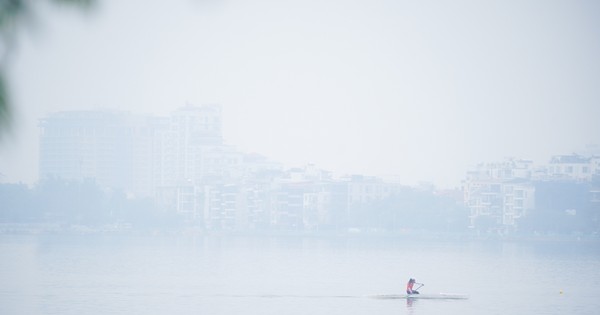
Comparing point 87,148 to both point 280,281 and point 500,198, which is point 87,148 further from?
point 280,281

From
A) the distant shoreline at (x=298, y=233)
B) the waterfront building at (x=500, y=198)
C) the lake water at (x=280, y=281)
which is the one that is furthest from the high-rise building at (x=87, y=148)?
the lake water at (x=280, y=281)

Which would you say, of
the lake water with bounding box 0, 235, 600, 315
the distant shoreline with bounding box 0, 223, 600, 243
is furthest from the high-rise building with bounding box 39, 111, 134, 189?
the lake water with bounding box 0, 235, 600, 315

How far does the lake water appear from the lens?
28703 millimetres

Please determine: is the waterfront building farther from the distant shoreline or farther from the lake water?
the lake water

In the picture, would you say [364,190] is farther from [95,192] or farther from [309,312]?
[309,312]

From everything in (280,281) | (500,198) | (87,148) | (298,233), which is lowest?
(298,233)

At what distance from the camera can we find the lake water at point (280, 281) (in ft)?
94.2

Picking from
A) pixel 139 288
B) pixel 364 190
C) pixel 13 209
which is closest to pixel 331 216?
pixel 364 190

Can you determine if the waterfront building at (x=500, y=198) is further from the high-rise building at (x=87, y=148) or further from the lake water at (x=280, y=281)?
the high-rise building at (x=87, y=148)

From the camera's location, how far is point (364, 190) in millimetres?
112500

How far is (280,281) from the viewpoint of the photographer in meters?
40.2

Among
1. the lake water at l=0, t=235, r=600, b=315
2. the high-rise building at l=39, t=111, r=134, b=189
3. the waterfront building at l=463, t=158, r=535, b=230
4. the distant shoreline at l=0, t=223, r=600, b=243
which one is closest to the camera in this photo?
the lake water at l=0, t=235, r=600, b=315

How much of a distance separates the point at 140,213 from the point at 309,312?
264 feet

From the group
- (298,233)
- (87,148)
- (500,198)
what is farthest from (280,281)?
(87,148)
